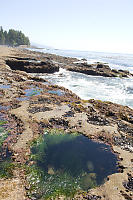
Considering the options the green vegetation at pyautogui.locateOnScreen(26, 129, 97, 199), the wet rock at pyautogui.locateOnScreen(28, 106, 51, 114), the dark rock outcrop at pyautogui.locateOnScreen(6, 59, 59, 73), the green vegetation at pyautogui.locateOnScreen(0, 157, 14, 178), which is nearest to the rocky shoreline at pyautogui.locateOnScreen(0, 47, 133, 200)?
the wet rock at pyautogui.locateOnScreen(28, 106, 51, 114)

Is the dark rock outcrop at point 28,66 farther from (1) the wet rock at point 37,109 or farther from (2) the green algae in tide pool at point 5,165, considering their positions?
(2) the green algae in tide pool at point 5,165

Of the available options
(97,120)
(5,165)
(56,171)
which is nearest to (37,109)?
(97,120)

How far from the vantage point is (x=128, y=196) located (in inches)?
453

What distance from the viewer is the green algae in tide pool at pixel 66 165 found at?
12.0 m

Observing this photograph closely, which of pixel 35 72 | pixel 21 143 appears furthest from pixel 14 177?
pixel 35 72

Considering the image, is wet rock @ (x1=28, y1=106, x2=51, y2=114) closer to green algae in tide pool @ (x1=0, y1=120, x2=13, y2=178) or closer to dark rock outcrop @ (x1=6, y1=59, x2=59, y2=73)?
green algae in tide pool @ (x1=0, y1=120, x2=13, y2=178)

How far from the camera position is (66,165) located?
14398 millimetres

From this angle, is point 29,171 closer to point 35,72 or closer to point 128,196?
point 128,196

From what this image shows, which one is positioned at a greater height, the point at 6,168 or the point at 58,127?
the point at 58,127

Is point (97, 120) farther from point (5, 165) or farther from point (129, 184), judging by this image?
point (5, 165)

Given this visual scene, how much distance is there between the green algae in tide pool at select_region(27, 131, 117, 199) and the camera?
12.0m

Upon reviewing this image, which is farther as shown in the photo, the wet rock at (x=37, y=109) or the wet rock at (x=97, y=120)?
the wet rock at (x=37, y=109)

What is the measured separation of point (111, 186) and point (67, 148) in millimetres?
6253

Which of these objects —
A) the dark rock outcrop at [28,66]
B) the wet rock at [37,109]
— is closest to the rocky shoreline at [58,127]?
the wet rock at [37,109]
